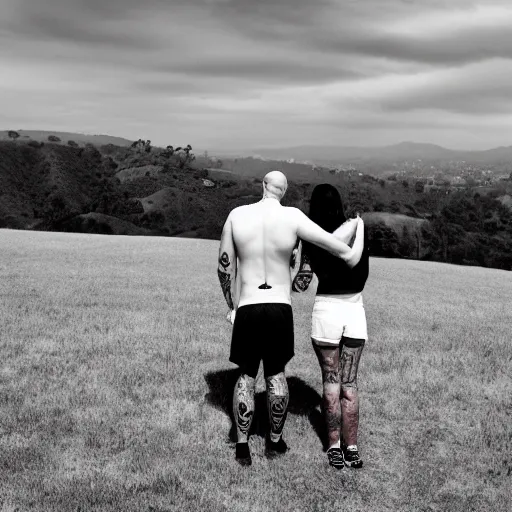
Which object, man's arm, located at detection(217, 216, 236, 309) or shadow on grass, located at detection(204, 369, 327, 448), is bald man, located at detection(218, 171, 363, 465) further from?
shadow on grass, located at detection(204, 369, 327, 448)

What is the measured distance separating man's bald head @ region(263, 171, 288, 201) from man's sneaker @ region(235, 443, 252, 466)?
2.46 metres

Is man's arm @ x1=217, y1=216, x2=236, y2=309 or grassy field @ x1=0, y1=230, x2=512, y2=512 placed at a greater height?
man's arm @ x1=217, y1=216, x2=236, y2=309

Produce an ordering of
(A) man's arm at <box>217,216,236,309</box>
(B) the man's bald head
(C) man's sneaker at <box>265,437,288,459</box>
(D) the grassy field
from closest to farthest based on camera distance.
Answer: (D) the grassy field, (B) the man's bald head, (A) man's arm at <box>217,216,236,309</box>, (C) man's sneaker at <box>265,437,288,459</box>

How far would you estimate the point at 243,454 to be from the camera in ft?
17.9

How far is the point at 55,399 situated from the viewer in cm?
674

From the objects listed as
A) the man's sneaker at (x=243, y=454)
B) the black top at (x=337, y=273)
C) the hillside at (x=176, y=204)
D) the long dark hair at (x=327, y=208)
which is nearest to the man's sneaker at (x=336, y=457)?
the man's sneaker at (x=243, y=454)

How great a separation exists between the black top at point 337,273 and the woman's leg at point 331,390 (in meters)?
0.60

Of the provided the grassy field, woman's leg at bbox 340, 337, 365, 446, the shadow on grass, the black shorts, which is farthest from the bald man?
the shadow on grass

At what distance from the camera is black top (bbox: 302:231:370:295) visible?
17.6 ft

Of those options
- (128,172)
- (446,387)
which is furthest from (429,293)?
(128,172)

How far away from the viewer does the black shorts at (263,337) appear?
5.32m

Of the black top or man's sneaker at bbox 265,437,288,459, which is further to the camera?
man's sneaker at bbox 265,437,288,459

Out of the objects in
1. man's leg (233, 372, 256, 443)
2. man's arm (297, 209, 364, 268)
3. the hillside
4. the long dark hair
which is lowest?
the hillside

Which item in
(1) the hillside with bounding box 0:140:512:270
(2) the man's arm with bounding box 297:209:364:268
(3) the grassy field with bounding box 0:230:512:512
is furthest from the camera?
(1) the hillside with bounding box 0:140:512:270
